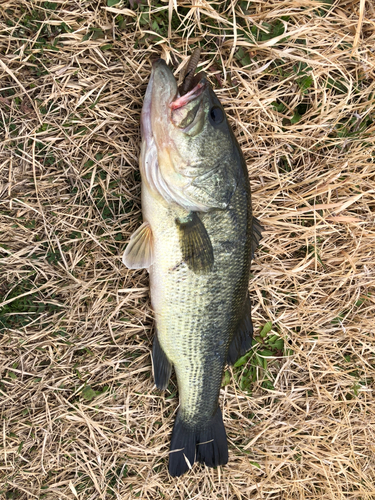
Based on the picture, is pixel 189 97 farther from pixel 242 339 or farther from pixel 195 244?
pixel 242 339

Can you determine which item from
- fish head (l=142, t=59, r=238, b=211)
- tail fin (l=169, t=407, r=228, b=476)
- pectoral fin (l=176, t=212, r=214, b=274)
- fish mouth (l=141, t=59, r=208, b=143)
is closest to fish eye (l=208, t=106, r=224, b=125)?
fish head (l=142, t=59, r=238, b=211)

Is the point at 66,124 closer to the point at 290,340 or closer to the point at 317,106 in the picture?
the point at 317,106

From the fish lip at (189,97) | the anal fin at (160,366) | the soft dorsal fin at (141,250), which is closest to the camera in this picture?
the fish lip at (189,97)

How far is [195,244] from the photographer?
1742mm

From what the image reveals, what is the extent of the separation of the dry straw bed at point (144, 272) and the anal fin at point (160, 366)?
174 mm

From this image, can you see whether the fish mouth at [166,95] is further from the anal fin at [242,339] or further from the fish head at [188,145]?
the anal fin at [242,339]

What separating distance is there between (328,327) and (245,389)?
2.74 ft

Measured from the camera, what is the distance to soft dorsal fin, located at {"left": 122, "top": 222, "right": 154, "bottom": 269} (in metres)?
1.86

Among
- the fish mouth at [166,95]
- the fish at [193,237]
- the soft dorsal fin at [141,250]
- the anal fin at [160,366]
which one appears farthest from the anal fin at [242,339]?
the fish mouth at [166,95]

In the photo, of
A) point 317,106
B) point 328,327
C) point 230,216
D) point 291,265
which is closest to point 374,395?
point 328,327

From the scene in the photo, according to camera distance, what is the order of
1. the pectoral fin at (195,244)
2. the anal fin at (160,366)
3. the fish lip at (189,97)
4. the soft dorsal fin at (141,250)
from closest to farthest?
the fish lip at (189,97) < the pectoral fin at (195,244) < the soft dorsal fin at (141,250) < the anal fin at (160,366)

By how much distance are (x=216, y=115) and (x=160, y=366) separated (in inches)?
61.3

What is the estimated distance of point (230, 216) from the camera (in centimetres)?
177

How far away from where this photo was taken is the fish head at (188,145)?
5.33ft
